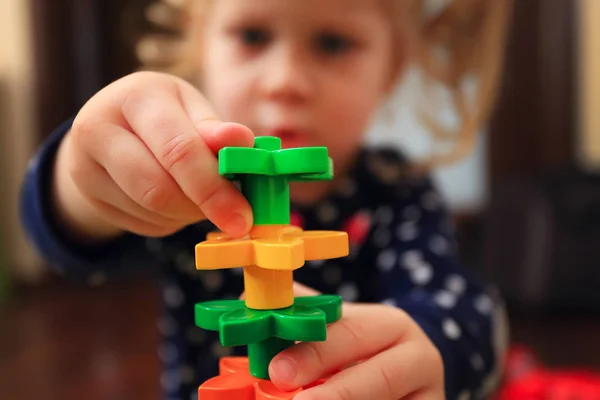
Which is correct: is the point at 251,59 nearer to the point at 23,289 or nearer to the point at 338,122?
the point at 338,122

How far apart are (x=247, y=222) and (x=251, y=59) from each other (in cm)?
30

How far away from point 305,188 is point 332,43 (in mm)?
184

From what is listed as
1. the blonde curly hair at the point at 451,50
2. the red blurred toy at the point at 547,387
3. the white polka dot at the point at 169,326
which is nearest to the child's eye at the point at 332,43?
the blonde curly hair at the point at 451,50

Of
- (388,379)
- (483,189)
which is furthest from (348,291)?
(483,189)

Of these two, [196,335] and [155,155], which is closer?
[155,155]

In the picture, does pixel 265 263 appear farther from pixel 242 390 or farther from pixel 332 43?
pixel 332 43

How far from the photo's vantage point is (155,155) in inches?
10.0

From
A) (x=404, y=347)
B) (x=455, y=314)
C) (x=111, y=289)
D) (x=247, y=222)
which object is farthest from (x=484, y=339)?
(x=111, y=289)

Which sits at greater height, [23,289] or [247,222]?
[247,222]

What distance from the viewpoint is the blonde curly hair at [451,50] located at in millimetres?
680

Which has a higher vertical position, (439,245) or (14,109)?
(14,109)

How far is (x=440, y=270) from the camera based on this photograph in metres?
0.55

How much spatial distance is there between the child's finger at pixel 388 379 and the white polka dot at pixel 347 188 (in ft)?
1.17

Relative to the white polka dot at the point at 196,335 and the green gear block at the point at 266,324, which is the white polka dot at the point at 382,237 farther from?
the green gear block at the point at 266,324
